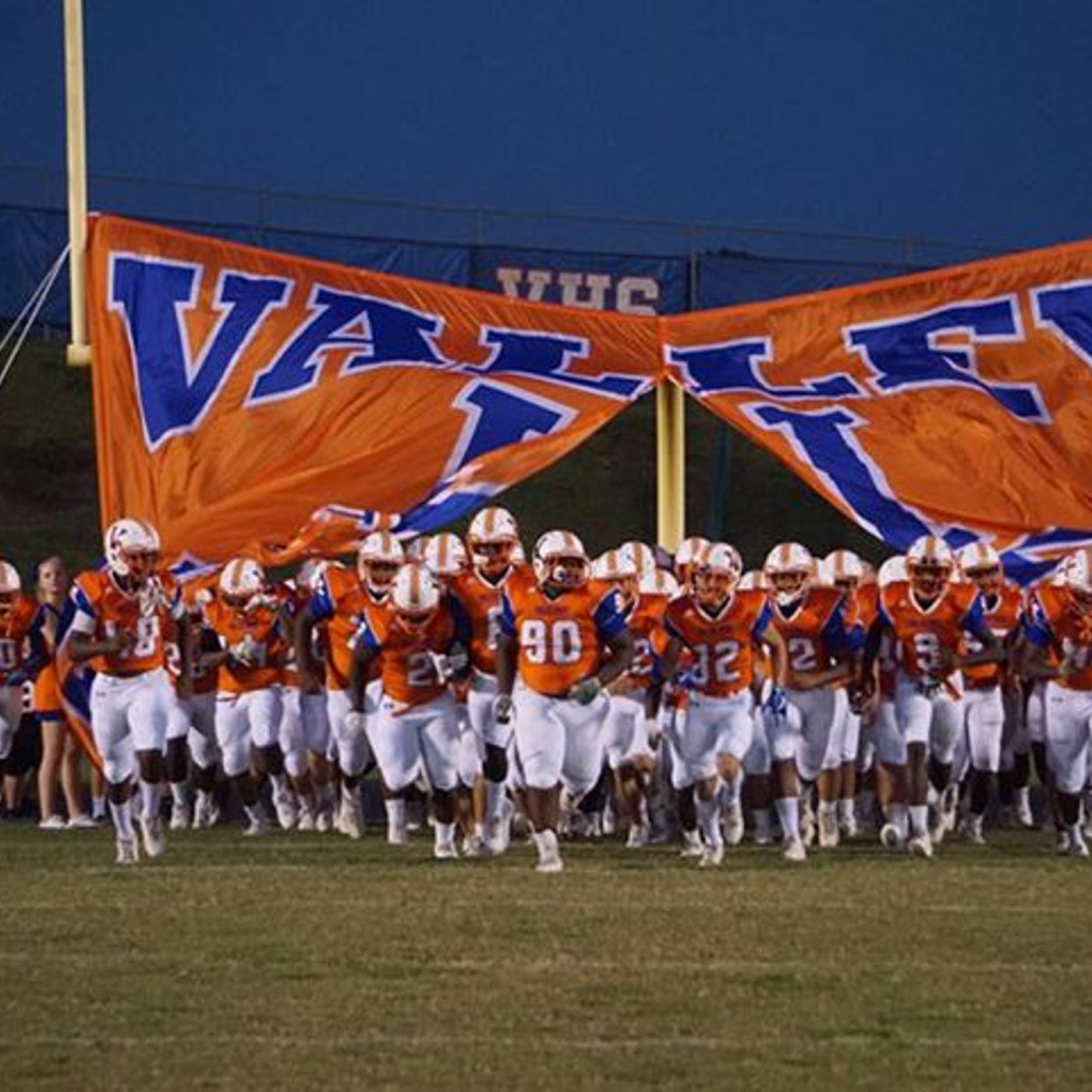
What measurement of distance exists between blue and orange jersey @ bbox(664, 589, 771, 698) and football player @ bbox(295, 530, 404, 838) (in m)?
A: 1.92

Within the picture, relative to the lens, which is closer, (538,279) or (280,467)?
(280,467)

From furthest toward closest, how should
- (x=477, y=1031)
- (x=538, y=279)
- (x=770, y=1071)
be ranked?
(x=538, y=279) < (x=477, y=1031) < (x=770, y=1071)

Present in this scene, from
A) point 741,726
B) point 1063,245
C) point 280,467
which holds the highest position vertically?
point 1063,245

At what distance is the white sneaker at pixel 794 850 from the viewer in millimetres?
16172

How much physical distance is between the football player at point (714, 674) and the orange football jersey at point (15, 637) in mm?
4484

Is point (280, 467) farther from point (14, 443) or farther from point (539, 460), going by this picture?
point (14, 443)

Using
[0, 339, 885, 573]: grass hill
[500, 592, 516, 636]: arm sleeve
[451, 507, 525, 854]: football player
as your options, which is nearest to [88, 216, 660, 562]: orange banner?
[451, 507, 525, 854]: football player

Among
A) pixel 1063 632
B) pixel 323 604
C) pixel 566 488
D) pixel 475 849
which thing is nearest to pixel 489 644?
pixel 475 849

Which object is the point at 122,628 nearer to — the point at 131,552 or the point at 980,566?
the point at 131,552

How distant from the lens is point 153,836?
A: 16.4m

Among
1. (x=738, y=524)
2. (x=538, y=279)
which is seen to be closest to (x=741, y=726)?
(x=538, y=279)

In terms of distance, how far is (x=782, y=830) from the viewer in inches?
684

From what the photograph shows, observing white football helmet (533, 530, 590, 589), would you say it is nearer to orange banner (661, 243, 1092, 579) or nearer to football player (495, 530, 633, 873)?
football player (495, 530, 633, 873)

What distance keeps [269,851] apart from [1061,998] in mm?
6539
